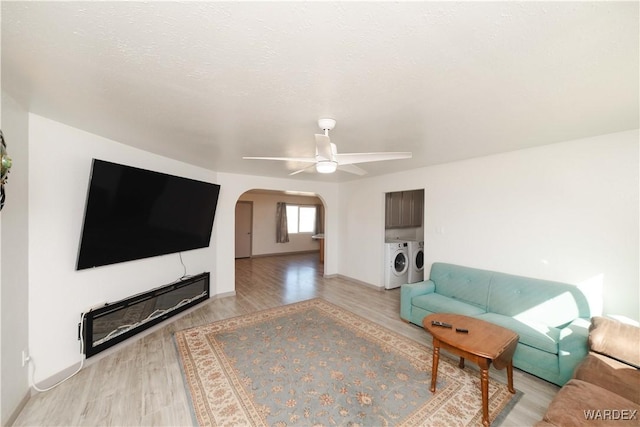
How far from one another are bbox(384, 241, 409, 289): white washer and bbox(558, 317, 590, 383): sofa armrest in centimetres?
286

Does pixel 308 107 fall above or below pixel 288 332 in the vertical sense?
above

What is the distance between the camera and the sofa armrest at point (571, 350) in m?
1.95

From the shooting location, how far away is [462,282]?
10.6 ft

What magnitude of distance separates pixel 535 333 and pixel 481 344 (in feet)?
2.85

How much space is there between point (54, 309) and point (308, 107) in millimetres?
2843

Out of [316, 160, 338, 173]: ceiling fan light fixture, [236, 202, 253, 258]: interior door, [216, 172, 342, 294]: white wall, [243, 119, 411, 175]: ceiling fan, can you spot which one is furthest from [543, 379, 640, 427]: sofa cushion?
[236, 202, 253, 258]: interior door

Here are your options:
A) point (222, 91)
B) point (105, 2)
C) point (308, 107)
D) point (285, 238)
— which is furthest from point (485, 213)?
point (285, 238)

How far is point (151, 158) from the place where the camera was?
3.09m

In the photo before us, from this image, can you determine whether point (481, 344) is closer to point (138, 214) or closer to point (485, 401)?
point (485, 401)

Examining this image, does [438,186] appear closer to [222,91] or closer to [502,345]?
[502,345]

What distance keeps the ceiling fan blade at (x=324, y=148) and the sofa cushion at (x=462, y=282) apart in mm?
2663

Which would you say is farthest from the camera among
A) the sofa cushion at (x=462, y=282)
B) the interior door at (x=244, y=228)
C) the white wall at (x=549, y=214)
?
the interior door at (x=244, y=228)

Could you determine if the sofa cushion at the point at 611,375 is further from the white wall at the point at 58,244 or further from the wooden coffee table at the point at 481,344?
the white wall at the point at 58,244

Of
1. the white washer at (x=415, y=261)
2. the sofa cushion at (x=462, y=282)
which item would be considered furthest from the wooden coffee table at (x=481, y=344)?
the white washer at (x=415, y=261)
